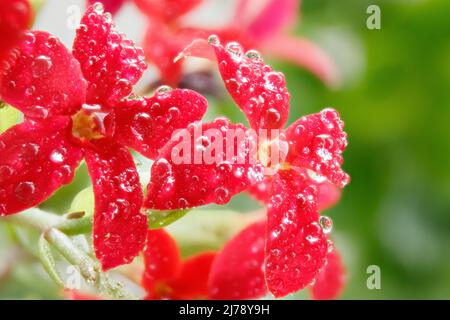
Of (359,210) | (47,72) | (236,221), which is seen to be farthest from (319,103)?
(47,72)

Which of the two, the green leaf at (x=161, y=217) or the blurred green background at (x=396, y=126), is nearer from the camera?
the green leaf at (x=161, y=217)

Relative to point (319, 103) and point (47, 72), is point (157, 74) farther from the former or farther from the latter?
point (319, 103)

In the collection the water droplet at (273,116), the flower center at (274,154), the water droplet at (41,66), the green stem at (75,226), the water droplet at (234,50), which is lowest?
the green stem at (75,226)

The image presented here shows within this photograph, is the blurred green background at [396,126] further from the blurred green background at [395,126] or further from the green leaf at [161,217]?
the green leaf at [161,217]

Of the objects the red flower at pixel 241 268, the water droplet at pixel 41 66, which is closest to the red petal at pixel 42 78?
the water droplet at pixel 41 66

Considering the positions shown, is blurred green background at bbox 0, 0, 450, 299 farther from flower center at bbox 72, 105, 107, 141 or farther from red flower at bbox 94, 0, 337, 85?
flower center at bbox 72, 105, 107, 141

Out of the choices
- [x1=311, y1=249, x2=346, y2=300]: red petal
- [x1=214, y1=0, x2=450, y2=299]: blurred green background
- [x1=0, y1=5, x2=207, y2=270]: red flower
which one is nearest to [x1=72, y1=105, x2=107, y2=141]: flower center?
[x1=0, y1=5, x2=207, y2=270]: red flower

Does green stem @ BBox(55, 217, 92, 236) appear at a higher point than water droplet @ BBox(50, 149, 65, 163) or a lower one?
lower
